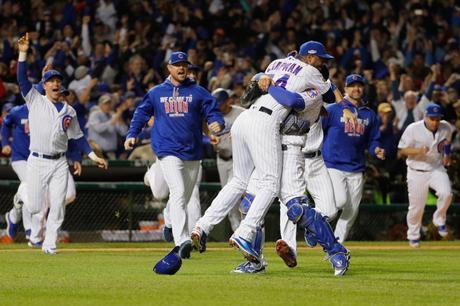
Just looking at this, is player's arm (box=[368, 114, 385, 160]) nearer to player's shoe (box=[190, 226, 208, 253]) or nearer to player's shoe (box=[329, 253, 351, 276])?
player's shoe (box=[329, 253, 351, 276])

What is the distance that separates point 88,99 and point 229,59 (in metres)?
3.35

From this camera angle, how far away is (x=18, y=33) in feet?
79.8

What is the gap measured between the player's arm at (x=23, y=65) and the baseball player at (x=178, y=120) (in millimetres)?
1564

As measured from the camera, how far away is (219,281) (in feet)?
35.2

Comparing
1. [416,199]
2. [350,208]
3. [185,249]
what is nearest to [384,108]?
[416,199]

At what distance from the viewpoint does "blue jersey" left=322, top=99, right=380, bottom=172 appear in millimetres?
16109

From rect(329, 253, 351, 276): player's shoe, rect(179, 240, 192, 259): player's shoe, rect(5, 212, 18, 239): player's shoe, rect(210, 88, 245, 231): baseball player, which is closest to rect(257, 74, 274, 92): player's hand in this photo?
rect(179, 240, 192, 259): player's shoe

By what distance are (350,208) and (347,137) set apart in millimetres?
998

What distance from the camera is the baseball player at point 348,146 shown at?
15930 mm

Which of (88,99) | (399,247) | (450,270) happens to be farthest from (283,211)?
(88,99)

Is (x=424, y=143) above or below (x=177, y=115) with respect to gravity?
below

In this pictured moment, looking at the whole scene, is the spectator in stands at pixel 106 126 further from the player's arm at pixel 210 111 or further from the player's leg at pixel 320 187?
the player's leg at pixel 320 187

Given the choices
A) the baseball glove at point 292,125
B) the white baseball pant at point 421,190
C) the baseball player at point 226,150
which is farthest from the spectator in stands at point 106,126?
the baseball glove at point 292,125

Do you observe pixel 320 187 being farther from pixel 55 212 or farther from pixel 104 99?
pixel 104 99
